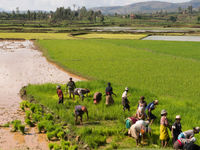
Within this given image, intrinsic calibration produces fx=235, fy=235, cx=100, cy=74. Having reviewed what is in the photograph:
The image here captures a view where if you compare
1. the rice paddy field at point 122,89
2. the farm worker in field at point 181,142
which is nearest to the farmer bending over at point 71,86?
the rice paddy field at point 122,89

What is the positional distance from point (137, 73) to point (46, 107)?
1021cm

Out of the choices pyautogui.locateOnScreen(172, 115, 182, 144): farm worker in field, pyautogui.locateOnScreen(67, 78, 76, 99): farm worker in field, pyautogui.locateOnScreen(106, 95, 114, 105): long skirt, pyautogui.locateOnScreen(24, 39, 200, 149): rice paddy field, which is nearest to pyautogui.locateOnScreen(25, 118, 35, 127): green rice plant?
pyautogui.locateOnScreen(24, 39, 200, 149): rice paddy field

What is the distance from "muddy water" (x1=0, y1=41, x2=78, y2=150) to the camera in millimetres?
9727

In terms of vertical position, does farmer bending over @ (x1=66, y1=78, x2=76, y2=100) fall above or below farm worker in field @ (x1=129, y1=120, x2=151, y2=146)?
above

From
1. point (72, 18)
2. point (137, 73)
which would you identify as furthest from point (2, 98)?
point (72, 18)

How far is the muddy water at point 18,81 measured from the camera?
9.73 metres

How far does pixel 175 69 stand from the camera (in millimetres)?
22438

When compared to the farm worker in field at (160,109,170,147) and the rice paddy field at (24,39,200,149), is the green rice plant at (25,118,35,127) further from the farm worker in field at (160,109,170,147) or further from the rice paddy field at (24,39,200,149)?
the farm worker in field at (160,109,170,147)

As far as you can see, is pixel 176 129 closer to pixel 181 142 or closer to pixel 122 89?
pixel 181 142

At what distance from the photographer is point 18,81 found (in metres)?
20.1

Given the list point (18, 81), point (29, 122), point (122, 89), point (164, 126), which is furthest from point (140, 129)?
point (18, 81)

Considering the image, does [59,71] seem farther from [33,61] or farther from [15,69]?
[33,61]

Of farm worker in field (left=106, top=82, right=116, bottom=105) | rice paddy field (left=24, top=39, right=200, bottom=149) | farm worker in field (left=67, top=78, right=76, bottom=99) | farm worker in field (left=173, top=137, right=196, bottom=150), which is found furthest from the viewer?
farm worker in field (left=67, top=78, right=76, bottom=99)

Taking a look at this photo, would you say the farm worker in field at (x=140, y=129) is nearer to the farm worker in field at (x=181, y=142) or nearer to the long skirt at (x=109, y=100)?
the farm worker in field at (x=181, y=142)
